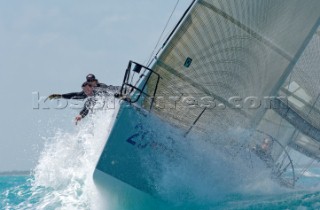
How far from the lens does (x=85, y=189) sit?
7074 millimetres

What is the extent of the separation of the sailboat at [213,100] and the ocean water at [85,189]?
266 millimetres

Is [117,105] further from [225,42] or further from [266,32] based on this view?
[266,32]

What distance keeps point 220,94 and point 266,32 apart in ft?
4.58

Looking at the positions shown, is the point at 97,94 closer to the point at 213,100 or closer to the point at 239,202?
the point at 213,100

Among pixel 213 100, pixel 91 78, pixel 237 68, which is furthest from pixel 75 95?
pixel 237 68

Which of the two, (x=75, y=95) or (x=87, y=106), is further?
(x=75, y=95)

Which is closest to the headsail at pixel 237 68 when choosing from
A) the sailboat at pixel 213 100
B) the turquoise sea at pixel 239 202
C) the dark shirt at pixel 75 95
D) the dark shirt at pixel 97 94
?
the sailboat at pixel 213 100

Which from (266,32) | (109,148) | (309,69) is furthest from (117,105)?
(309,69)

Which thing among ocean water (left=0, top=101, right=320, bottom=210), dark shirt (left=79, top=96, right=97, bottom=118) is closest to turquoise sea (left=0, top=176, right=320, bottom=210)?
ocean water (left=0, top=101, right=320, bottom=210)

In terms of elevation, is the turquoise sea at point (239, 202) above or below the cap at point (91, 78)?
below

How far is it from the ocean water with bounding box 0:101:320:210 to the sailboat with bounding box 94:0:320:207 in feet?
0.87

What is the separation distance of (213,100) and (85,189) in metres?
2.24

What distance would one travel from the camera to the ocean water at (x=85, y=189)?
22.5ft

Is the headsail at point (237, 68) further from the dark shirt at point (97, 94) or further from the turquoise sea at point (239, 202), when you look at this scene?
the dark shirt at point (97, 94)
